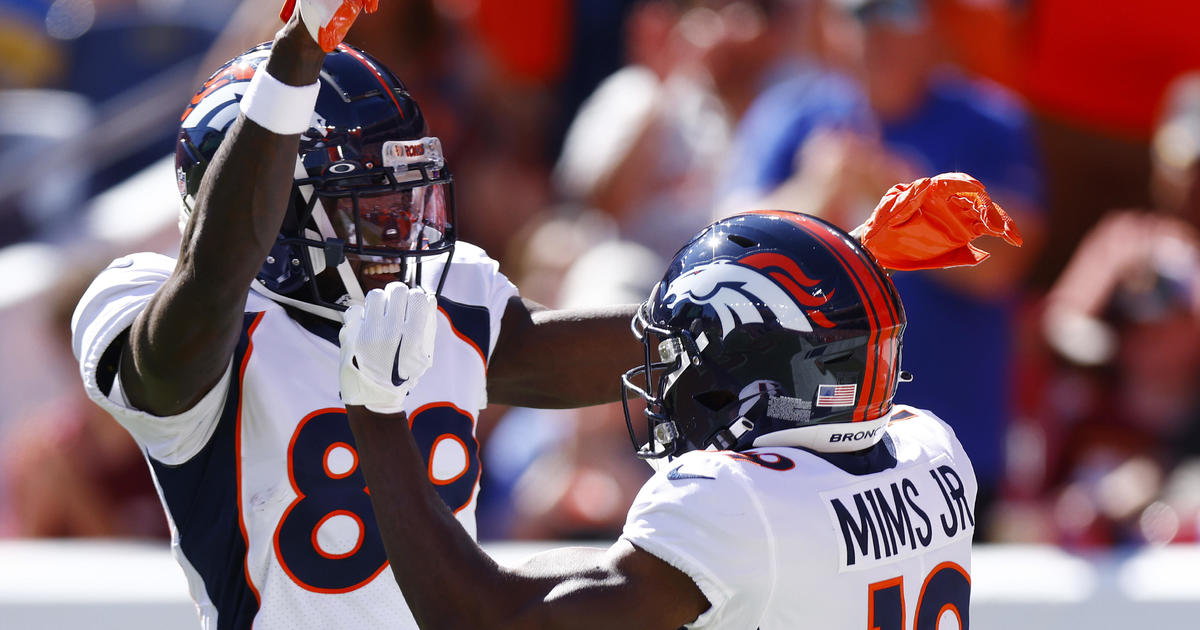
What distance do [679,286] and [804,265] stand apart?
0.22 m

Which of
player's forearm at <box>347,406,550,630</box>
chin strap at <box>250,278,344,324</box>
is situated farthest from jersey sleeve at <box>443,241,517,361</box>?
player's forearm at <box>347,406,550,630</box>

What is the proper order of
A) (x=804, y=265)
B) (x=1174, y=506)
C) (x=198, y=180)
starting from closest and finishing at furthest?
(x=804, y=265)
(x=198, y=180)
(x=1174, y=506)

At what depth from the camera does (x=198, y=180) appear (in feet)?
8.56

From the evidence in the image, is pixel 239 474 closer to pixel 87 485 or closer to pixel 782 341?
pixel 782 341

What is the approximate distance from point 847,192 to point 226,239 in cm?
298

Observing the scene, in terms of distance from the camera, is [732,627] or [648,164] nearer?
[732,627]

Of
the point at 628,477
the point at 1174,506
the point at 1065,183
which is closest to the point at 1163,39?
the point at 1065,183

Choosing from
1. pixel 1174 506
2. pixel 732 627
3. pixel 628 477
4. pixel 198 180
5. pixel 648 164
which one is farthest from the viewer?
pixel 648 164

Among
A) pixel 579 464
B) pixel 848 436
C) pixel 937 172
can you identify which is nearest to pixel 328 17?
pixel 848 436

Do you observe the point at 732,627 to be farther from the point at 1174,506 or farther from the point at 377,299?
the point at 1174,506

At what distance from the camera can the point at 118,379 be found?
7.86 feet

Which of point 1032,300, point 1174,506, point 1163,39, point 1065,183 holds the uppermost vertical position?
point 1163,39

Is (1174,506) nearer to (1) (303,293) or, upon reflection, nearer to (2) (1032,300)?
(2) (1032,300)

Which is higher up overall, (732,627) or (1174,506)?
(732,627)
